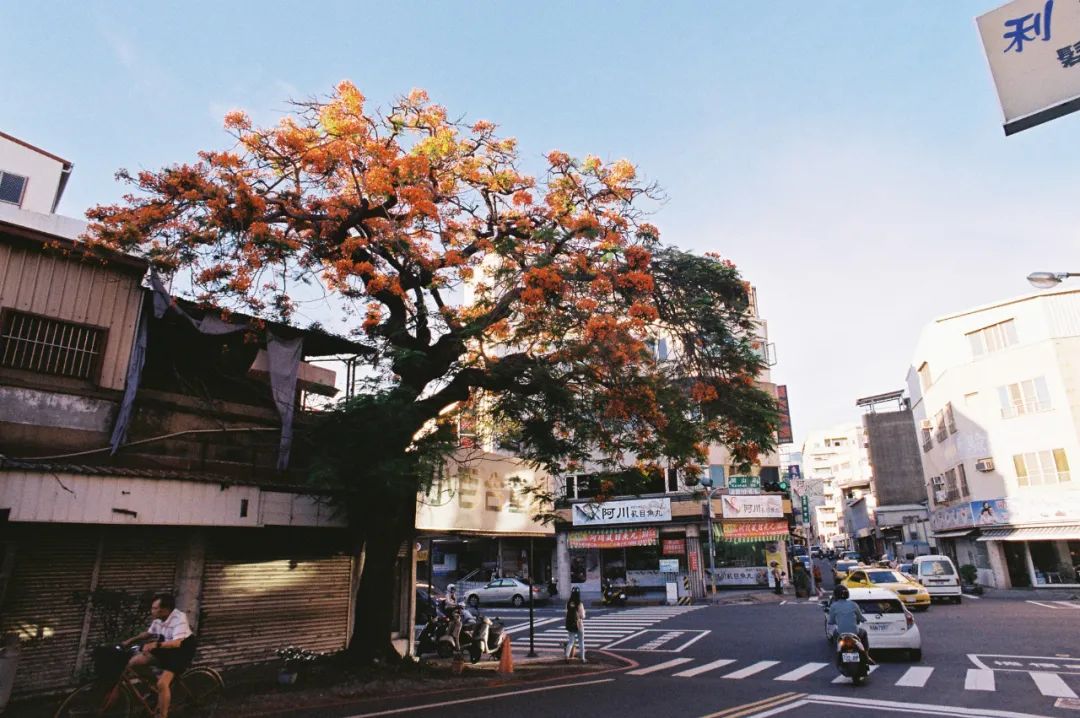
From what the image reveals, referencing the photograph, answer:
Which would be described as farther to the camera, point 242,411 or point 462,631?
point 462,631

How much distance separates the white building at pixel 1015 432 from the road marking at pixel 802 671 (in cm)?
2718

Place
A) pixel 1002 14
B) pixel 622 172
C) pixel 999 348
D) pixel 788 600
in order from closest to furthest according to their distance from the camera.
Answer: pixel 1002 14 < pixel 622 172 < pixel 788 600 < pixel 999 348

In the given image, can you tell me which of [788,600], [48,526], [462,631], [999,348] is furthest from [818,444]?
[48,526]

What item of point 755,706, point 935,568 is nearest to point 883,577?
point 935,568

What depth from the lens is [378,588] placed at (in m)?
12.6

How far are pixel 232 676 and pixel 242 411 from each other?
198 inches

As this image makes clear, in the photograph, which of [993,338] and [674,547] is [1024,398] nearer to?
[993,338]

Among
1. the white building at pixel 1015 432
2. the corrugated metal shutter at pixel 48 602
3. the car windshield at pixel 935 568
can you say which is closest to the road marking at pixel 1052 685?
the corrugated metal shutter at pixel 48 602

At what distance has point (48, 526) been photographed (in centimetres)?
1052

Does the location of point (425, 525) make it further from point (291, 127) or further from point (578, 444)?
point (291, 127)

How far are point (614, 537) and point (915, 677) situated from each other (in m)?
25.7

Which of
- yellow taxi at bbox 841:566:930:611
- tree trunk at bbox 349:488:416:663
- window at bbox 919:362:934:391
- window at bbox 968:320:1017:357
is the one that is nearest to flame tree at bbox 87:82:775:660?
tree trunk at bbox 349:488:416:663

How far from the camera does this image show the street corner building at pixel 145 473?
33.1 feet

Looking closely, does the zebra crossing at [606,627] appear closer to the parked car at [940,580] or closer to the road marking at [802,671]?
the road marking at [802,671]
